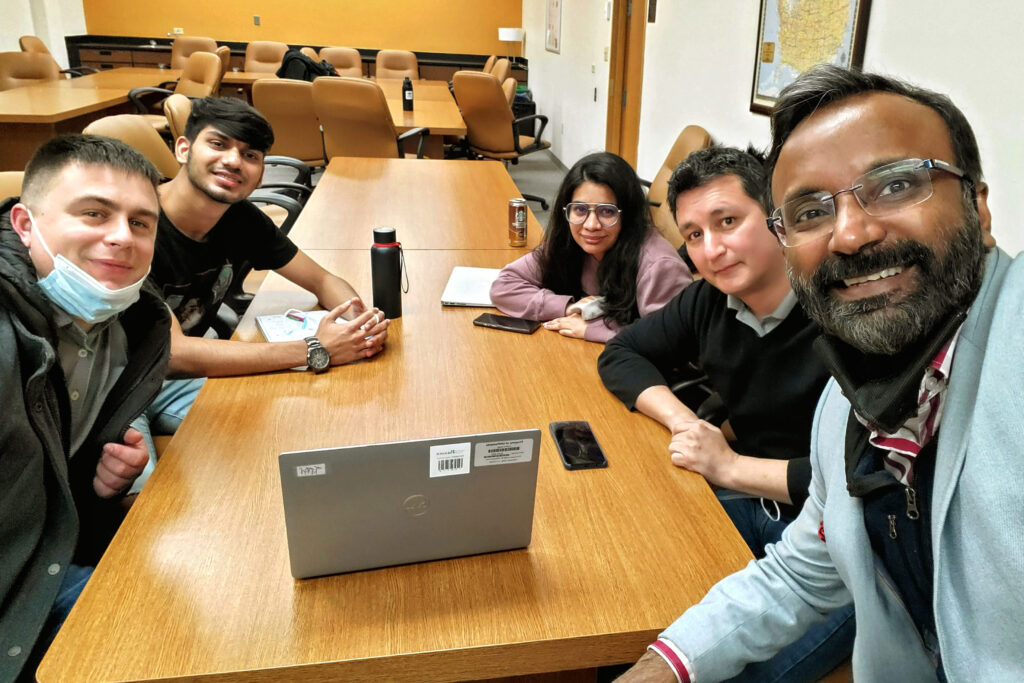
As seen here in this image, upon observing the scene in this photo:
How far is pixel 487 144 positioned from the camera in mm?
5781

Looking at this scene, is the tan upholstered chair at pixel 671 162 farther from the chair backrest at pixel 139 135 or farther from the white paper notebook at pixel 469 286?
the chair backrest at pixel 139 135

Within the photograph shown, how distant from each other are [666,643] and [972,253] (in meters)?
0.60

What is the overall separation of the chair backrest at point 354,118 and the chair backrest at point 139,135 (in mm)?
1719

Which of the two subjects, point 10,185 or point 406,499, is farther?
point 10,185

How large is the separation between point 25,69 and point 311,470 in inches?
303

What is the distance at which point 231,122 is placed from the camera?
2096 millimetres

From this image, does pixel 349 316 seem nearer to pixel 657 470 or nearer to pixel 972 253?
pixel 657 470

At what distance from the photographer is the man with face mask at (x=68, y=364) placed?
42.4 inches

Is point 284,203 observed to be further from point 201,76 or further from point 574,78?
point 574,78

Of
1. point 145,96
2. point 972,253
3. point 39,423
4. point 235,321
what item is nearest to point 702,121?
point 235,321

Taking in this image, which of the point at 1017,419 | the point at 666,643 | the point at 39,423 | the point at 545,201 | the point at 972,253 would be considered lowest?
the point at 545,201

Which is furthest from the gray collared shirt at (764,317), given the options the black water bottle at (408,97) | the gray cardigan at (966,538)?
the black water bottle at (408,97)

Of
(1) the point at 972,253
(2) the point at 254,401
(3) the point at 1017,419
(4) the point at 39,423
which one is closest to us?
(3) the point at 1017,419

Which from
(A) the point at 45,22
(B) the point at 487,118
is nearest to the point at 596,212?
(B) the point at 487,118
